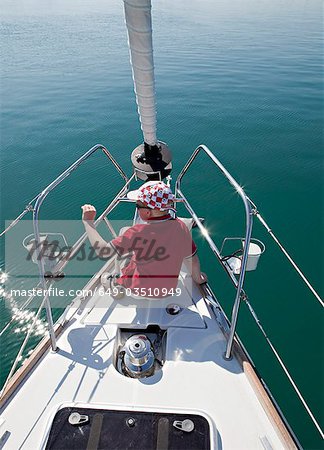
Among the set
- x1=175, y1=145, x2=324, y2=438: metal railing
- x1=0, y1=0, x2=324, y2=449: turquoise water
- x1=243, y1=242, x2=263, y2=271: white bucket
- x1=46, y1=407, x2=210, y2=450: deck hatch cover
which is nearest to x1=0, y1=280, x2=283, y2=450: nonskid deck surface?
x1=46, y1=407, x2=210, y2=450: deck hatch cover

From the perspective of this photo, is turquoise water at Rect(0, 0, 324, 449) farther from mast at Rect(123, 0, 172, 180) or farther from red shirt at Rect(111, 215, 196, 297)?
mast at Rect(123, 0, 172, 180)

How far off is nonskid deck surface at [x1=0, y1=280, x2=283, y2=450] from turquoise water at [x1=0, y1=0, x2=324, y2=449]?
220 centimetres

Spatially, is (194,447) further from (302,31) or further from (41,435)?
(302,31)

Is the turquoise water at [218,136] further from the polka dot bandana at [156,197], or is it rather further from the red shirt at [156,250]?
the polka dot bandana at [156,197]

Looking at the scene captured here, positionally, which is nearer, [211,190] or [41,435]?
[41,435]

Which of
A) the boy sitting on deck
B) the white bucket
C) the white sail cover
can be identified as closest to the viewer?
the white sail cover

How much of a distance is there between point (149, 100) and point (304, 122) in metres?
10.8

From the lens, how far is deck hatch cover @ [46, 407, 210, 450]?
2.00 meters

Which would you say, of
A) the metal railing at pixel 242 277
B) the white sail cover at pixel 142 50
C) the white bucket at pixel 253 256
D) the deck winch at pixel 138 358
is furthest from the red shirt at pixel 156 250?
the white bucket at pixel 253 256

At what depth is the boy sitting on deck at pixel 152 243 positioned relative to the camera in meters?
2.65

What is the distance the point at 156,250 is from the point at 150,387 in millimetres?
1099

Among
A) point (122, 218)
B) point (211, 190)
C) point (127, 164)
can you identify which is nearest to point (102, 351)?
point (122, 218)

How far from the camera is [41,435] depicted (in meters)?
2.10

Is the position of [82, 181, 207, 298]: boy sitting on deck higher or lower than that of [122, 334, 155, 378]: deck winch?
higher
